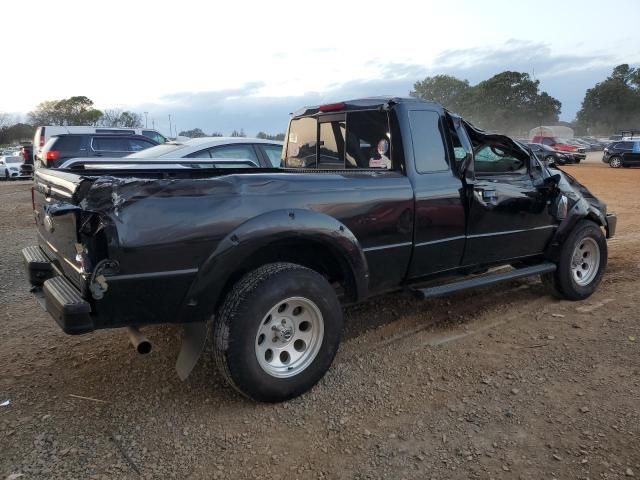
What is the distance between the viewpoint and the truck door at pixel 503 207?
14.3ft

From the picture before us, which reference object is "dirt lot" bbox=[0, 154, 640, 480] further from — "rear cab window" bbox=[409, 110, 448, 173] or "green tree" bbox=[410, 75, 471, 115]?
"green tree" bbox=[410, 75, 471, 115]

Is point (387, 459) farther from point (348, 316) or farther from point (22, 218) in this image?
point (22, 218)

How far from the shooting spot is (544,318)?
15.8 feet

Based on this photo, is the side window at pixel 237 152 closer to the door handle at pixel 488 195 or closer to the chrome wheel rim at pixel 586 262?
the door handle at pixel 488 195

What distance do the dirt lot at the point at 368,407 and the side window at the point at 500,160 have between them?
1.36 m

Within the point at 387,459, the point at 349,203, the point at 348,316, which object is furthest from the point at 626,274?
the point at 387,459

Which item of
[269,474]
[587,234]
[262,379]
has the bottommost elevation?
[269,474]

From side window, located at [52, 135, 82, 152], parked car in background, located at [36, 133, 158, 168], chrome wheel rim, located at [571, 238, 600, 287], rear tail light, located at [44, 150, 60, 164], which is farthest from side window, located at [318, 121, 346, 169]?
side window, located at [52, 135, 82, 152]

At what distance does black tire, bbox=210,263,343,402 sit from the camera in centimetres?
305

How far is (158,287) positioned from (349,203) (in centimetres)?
137

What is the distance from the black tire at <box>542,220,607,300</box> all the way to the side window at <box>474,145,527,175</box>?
2.94 ft

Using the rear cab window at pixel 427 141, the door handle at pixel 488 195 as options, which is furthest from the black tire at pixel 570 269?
the rear cab window at pixel 427 141

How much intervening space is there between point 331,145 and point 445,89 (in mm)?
114639

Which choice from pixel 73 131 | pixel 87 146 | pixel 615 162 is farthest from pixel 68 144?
pixel 615 162
